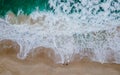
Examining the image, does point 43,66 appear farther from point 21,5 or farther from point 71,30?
point 21,5

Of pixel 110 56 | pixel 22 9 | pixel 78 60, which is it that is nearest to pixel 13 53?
pixel 22 9

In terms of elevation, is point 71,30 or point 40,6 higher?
point 40,6

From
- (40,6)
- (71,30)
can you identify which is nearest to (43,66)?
(71,30)

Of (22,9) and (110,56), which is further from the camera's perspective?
(22,9)

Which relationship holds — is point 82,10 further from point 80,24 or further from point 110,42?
point 110,42

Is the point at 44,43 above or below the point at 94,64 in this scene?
above

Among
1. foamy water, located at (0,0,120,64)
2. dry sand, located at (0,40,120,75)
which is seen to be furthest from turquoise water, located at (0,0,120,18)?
dry sand, located at (0,40,120,75)
